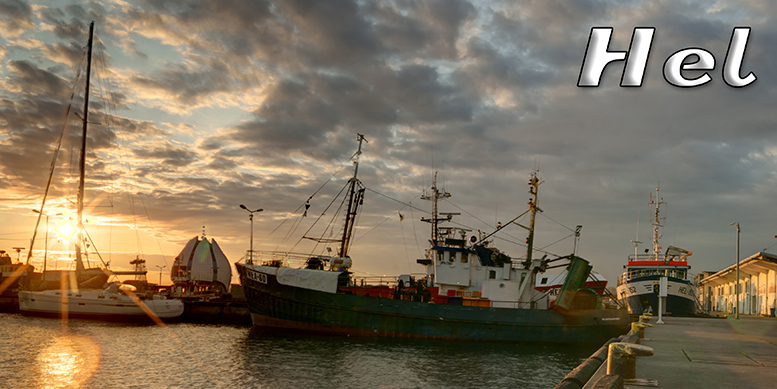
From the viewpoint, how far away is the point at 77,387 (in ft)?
60.8

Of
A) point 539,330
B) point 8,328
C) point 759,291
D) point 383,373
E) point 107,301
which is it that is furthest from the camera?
point 759,291

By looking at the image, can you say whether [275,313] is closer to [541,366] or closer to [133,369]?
[133,369]

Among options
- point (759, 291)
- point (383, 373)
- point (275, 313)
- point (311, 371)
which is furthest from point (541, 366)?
point (759, 291)

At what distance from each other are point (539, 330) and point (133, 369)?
23574mm

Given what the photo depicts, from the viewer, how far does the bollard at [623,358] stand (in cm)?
869

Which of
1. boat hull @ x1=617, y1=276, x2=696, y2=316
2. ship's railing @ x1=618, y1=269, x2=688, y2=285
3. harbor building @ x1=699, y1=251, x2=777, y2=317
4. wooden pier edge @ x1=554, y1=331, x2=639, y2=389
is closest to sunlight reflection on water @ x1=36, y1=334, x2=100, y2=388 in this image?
wooden pier edge @ x1=554, y1=331, x2=639, y2=389

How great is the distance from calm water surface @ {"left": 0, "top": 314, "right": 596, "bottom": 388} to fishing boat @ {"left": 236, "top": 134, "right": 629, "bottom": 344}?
1.23 meters

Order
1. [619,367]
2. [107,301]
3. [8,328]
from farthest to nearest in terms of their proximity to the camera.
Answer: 1. [107,301]
2. [8,328]
3. [619,367]

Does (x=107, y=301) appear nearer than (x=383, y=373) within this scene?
No

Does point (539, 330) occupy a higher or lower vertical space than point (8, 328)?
higher

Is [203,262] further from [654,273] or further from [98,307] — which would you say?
[654,273]

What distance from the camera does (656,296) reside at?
164 ft

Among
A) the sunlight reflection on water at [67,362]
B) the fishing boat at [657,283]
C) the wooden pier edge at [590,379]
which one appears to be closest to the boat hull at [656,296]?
the fishing boat at [657,283]

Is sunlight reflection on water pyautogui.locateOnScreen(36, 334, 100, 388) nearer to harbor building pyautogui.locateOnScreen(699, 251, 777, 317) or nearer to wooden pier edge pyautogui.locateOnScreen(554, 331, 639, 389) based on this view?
wooden pier edge pyautogui.locateOnScreen(554, 331, 639, 389)
